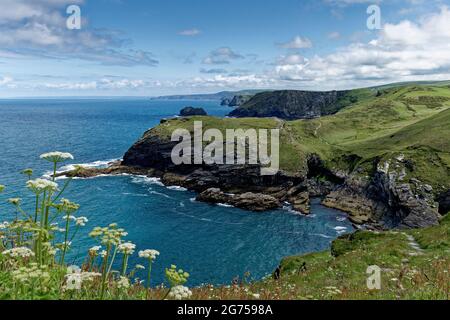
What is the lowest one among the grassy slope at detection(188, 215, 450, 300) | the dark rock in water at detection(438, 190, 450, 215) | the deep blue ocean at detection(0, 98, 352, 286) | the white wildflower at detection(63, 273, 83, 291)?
the deep blue ocean at detection(0, 98, 352, 286)

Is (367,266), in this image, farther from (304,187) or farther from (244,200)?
(304,187)

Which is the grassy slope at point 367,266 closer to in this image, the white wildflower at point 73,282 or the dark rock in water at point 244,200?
the white wildflower at point 73,282

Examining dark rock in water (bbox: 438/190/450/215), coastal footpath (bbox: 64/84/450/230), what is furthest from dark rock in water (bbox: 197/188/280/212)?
dark rock in water (bbox: 438/190/450/215)

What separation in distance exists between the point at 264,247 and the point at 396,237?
41398mm

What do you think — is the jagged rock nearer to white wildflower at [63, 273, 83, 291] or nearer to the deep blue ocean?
the deep blue ocean

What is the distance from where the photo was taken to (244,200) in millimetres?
102188

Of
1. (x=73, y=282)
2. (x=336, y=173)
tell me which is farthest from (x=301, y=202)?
(x=73, y=282)

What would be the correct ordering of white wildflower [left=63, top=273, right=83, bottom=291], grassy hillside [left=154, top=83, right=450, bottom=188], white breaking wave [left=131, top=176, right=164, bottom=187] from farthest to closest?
white breaking wave [left=131, top=176, right=164, bottom=187] < grassy hillside [left=154, top=83, right=450, bottom=188] < white wildflower [left=63, top=273, right=83, bottom=291]

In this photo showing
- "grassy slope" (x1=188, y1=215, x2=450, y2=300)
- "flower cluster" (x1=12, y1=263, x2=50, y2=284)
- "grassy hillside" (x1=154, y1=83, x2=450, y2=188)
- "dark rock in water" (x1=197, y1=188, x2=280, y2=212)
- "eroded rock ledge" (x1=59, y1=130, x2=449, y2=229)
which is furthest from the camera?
"grassy hillside" (x1=154, y1=83, x2=450, y2=188)

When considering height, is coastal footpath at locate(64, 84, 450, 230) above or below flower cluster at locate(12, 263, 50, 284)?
below

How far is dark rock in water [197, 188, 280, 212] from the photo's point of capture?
100363 millimetres

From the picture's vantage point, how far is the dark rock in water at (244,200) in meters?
100

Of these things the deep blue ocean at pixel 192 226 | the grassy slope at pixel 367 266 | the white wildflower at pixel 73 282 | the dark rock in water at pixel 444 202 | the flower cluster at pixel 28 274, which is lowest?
the deep blue ocean at pixel 192 226

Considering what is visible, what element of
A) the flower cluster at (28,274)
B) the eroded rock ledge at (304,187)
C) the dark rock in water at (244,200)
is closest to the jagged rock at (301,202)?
the eroded rock ledge at (304,187)
